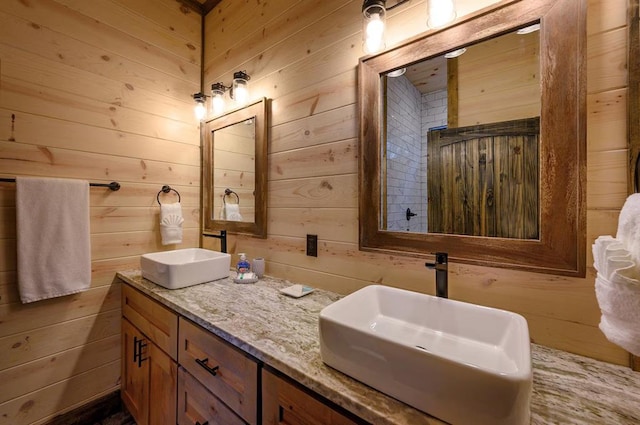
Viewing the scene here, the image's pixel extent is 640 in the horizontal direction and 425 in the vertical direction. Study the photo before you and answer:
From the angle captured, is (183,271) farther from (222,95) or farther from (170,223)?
(222,95)

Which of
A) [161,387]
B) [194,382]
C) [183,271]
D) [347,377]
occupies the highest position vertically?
[183,271]

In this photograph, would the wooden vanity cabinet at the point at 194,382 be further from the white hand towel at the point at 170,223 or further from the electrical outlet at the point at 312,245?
the electrical outlet at the point at 312,245

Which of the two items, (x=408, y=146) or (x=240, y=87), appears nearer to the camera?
(x=408, y=146)

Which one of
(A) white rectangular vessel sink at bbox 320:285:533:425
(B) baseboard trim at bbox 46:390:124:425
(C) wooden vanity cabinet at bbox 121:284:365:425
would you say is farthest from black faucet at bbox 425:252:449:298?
(B) baseboard trim at bbox 46:390:124:425

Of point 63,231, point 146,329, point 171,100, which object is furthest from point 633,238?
point 171,100

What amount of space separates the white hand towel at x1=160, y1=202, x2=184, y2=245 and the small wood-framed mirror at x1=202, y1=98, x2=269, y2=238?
199 mm

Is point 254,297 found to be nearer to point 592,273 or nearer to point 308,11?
point 592,273

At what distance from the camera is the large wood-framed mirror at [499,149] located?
784 millimetres

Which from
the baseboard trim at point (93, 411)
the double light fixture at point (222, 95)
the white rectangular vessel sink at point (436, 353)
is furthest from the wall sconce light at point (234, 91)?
the baseboard trim at point (93, 411)

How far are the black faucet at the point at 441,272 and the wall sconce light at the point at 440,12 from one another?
0.80 metres

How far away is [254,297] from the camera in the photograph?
123 centimetres

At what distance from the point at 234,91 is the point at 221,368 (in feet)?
4.96

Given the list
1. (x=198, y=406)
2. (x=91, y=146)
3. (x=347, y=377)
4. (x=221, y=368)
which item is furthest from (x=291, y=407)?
(x=91, y=146)

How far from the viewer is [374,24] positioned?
42.5 inches
